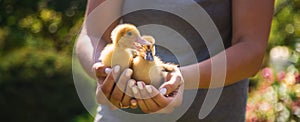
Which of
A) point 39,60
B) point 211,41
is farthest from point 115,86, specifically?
point 39,60

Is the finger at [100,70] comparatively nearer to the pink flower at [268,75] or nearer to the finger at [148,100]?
the finger at [148,100]

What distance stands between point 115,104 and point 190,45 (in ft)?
1.44

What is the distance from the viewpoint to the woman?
2.35 metres

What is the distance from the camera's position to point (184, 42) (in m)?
2.54

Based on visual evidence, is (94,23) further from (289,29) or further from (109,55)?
(289,29)

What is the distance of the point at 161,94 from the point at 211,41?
466 mm

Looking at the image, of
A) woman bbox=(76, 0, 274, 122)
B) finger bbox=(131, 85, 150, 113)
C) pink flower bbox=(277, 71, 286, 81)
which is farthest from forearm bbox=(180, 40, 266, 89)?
pink flower bbox=(277, 71, 286, 81)

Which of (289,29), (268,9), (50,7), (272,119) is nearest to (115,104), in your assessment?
(268,9)

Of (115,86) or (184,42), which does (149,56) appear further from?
(184,42)

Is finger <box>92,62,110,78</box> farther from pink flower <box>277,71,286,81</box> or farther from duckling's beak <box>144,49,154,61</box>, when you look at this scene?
pink flower <box>277,71,286,81</box>

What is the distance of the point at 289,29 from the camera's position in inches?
221

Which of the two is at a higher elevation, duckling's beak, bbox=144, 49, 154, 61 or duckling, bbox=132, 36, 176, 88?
duckling's beak, bbox=144, 49, 154, 61

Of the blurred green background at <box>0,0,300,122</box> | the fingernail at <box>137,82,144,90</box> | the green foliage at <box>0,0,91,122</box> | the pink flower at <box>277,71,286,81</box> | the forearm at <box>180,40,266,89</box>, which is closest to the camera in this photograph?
the fingernail at <box>137,82,144,90</box>

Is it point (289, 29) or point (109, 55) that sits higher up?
→ point (109, 55)
